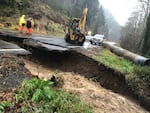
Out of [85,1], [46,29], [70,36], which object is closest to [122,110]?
[70,36]

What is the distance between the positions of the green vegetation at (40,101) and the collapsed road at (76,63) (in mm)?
6267

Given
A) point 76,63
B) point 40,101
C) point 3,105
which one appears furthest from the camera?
point 76,63

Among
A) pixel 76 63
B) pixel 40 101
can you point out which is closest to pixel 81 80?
pixel 76 63

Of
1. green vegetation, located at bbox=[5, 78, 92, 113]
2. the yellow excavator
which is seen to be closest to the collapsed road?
the yellow excavator

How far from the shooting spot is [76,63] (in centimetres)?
1500

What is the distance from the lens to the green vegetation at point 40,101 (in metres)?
6.10

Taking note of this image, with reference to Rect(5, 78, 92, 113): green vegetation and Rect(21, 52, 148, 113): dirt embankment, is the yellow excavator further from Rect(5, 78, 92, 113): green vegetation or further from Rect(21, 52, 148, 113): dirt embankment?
Rect(5, 78, 92, 113): green vegetation

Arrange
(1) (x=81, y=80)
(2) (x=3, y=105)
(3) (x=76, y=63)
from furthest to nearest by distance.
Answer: (3) (x=76, y=63), (1) (x=81, y=80), (2) (x=3, y=105)

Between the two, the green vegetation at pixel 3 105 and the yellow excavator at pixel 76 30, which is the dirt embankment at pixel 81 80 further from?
the yellow excavator at pixel 76 30

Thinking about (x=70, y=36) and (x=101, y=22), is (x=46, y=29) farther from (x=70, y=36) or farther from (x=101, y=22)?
(x=101, y=22)

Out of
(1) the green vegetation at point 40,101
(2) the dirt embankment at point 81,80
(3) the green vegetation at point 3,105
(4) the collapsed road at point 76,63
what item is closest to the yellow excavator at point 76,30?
(4) the collapsed road at point 76,63

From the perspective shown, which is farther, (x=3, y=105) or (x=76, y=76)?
(x=76, y=76)

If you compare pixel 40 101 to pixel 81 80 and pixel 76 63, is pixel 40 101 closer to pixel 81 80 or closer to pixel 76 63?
pixel 81 80

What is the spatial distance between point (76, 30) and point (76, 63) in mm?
6128
